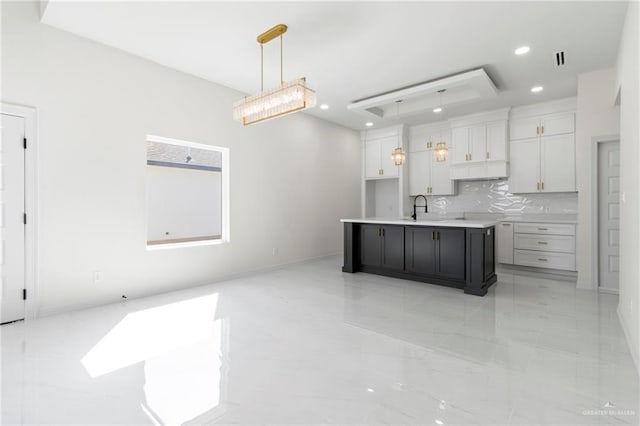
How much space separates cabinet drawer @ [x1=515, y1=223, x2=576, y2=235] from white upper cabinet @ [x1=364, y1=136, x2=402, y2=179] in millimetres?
2632

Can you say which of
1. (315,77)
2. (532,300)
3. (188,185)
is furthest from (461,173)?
(188,185)

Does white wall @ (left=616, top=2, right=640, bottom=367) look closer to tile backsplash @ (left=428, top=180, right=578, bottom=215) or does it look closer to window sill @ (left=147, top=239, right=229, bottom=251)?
tile backsplash @ (left=428, top=180, right=578, bottom=215)

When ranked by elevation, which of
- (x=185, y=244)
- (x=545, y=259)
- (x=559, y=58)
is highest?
(x=559, y=58)

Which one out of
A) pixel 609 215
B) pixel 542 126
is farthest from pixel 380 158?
pixel 609 215

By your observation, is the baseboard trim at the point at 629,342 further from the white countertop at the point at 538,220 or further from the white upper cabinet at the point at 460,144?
the white upper cabinet at the point at 460,144

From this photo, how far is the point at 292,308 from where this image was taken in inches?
137

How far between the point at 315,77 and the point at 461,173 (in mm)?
3600

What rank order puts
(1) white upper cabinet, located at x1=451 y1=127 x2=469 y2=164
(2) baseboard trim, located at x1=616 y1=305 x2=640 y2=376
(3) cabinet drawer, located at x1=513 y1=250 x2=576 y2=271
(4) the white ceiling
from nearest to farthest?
(2) baseboard trim, located at x1=616 y1=305 x2=640 y2=376 → (4) the white ceiling → (3) cabinet drawer, located at x1=513 y1=250 x2=576 y2=271 → (1) white upper cabinet, located at x1=451 y1=127 x2=469 y2=164

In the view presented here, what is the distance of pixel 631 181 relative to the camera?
2545mm

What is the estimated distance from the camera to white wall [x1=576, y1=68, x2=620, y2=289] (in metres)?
4.02

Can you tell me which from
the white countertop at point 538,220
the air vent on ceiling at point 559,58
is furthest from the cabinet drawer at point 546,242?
the air vent on ceiling at point 559,58

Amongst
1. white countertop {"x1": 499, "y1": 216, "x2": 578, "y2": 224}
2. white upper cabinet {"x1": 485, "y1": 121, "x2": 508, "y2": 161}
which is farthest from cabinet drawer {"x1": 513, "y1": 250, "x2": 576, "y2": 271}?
white upper cabinet {"x1": 485, "y1": 121, "x2": 508, "y2": 161}

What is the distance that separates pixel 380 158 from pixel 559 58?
3.80 m

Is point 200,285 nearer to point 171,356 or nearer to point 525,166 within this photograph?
point 171,356
